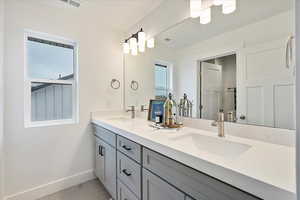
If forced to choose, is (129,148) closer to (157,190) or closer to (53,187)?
(157,190)

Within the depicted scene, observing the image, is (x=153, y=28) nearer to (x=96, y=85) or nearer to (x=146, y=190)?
(x=96, y=85)

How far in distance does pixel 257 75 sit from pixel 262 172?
0.77m

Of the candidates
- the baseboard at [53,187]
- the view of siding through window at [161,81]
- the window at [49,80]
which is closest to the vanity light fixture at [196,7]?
the view of siding through window at [161,81]

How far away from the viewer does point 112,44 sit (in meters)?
2.49

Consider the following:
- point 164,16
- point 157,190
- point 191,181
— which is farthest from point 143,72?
point 191,181

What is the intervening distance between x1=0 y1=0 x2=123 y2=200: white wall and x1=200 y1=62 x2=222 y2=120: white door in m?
1.48

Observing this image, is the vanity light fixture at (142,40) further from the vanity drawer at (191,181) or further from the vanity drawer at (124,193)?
the vanity drawer at (124,193)

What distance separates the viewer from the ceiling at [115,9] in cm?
188

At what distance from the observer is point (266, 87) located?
1.07 metres

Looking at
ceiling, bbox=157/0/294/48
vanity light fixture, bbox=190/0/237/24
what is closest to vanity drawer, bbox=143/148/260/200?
ceiling, bbox=157/0/294/48

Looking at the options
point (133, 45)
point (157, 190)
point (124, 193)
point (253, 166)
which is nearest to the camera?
point (253, 166)

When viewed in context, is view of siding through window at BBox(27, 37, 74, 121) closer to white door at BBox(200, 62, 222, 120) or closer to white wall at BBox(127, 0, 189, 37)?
white wall at BBox(127, 0, 189, 37)

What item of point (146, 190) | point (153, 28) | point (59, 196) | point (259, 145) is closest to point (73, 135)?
point (59, 196)

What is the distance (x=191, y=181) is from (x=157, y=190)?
1.06ft
